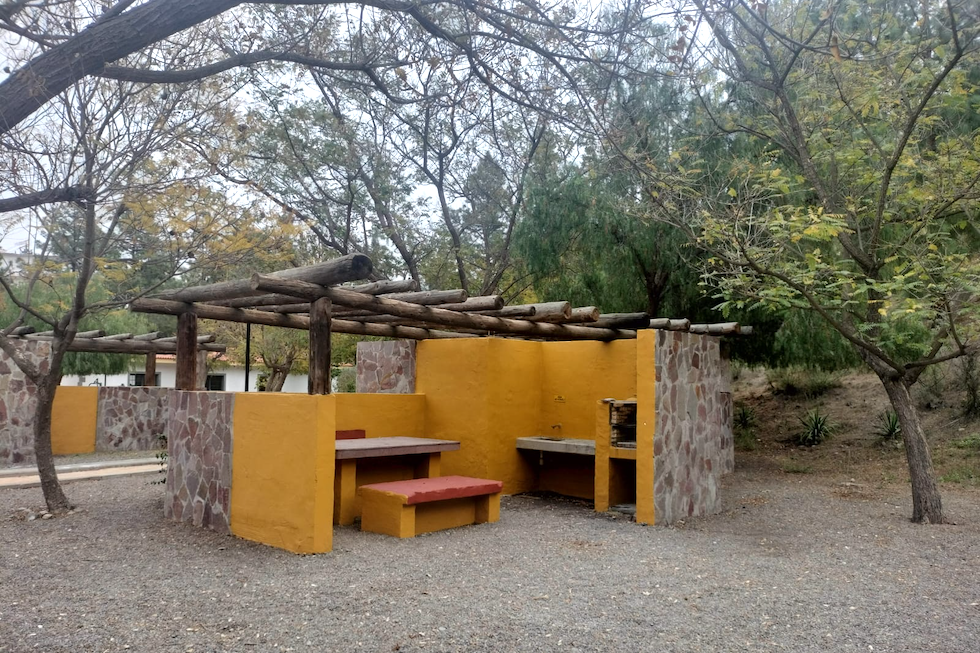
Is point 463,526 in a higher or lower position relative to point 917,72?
lower

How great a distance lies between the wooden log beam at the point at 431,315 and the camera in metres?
6.19

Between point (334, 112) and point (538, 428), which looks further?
point (334, 112)

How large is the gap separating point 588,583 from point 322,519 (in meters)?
2.33

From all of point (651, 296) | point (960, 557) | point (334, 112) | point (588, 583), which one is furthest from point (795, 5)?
point (334, 112)

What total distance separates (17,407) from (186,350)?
748 centimetres

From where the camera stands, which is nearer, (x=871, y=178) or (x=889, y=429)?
(x=871, y=178)

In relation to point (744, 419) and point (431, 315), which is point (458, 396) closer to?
point (431, 315)

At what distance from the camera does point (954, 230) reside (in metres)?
9.70

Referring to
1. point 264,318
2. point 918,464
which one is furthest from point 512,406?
point 918,464

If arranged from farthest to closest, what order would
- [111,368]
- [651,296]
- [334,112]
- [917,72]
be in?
1. [111,368]
2. [334,112]
3. [651,296]
4. [917,72]

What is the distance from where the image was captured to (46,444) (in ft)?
25.2

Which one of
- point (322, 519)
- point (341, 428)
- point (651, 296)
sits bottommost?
point (322, 519)

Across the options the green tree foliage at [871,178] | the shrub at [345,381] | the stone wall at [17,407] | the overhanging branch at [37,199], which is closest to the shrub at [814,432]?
the green tree foliage at [871,178]

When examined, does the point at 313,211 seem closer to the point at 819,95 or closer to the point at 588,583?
the point at 819,95
